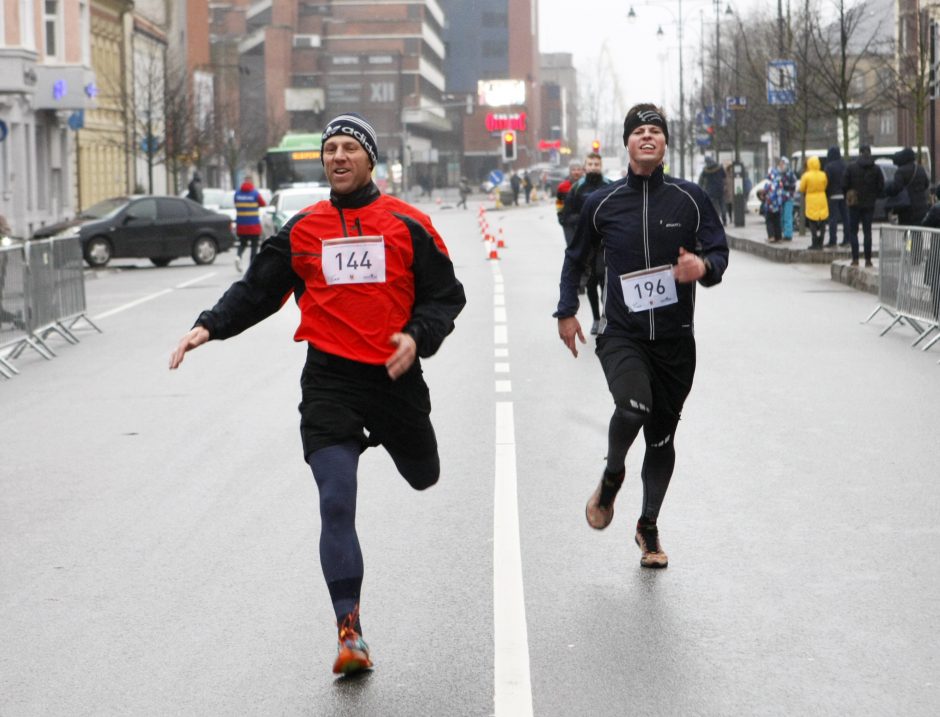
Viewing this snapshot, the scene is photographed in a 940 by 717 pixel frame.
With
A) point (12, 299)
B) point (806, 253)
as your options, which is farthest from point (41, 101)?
point (12, 299)

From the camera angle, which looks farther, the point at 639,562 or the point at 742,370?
the point at 742,370

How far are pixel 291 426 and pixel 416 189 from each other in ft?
356

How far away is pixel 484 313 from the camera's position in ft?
68.7

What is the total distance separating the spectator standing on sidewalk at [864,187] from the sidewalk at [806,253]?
0.55m

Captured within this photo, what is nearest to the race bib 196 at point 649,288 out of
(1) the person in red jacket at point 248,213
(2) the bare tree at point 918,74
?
→ (1) the person in red jacket at point 248,213

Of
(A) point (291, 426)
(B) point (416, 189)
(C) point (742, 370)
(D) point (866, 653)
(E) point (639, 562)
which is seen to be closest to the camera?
(D) point (866, 653)

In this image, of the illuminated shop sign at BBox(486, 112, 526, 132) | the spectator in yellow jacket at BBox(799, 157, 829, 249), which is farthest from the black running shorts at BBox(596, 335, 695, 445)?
the illuminated shop sign at BBox(486, 112, 526, 132)

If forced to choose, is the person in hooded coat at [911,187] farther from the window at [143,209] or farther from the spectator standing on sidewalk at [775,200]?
the window at [143,209]

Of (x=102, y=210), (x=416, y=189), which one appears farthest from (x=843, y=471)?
(x=416, y=189)

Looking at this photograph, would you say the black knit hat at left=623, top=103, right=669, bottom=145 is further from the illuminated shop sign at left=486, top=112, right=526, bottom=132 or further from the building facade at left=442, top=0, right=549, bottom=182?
the building facade at left=442, top=0, right=549, bottom=182

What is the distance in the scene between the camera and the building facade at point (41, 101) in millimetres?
46500

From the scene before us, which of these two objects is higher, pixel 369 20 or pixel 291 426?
pixel 369 20

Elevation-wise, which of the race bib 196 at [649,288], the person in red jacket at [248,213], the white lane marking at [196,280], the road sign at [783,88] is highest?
the road sign at [783,88]

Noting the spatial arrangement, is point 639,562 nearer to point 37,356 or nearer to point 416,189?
point 37,356
